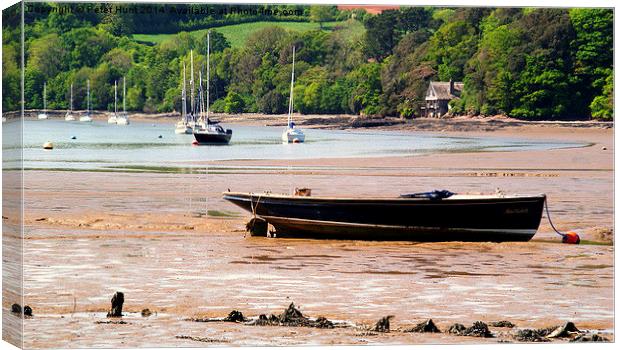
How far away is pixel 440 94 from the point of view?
71.8ft

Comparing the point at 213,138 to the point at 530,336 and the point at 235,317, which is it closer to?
the point at 235,317

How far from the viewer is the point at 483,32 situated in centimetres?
2064

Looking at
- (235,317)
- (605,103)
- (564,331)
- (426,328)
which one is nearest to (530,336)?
(564,331)

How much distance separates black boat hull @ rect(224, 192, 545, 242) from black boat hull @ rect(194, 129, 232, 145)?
46.5 ft

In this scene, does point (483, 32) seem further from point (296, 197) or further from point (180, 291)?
point (180, 291)

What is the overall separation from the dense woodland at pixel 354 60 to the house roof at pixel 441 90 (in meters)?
0.13

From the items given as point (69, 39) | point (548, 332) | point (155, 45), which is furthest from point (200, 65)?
point (548, 332)

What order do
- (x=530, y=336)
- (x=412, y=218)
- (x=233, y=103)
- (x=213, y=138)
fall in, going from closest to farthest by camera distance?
1. (x=530, y=336)
2. (x=412, y=218)
3. (x=233, y=103)
4. (x=213, y=138)

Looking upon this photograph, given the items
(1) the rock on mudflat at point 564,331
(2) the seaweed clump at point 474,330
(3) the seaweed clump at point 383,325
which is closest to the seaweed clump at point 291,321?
(3) the seaweed clump at point 383,325

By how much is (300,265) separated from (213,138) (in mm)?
20567

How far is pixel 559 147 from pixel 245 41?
27.4 ft

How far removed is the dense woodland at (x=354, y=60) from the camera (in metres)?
16.1

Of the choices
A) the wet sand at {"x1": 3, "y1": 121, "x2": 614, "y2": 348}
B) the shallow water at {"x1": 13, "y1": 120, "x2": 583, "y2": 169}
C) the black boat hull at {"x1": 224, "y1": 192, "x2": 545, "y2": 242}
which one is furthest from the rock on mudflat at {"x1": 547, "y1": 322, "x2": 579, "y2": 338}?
the shallow water at {"x1": 13, "y1": 120, "x2": 583, "y2": 169}

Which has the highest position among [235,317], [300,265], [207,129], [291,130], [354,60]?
[354,60]
